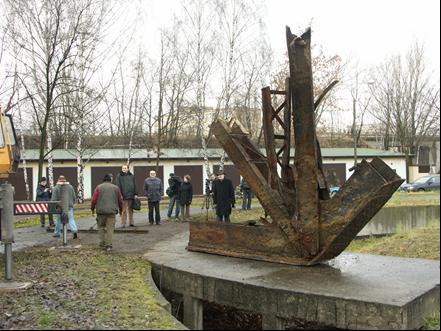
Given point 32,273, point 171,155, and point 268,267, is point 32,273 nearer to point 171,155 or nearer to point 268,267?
point 268,267

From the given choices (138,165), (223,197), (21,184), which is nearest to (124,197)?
(223,197)

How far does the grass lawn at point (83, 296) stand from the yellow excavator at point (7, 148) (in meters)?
1.84

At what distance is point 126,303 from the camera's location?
20.0 feet

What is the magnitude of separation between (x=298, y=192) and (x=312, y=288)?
63.5 inches

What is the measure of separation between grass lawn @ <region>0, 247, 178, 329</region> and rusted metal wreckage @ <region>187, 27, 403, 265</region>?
190 centimetres

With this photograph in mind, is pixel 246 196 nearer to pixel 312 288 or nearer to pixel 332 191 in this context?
pixel 332 191

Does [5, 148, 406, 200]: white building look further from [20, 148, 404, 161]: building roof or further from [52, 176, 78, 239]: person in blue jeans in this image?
[52, 176, 78, 239]: person in blue jeans

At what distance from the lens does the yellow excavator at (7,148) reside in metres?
9.38

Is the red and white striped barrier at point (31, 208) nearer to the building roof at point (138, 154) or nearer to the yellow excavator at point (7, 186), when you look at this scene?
the yellow excavator at point (7, 186)

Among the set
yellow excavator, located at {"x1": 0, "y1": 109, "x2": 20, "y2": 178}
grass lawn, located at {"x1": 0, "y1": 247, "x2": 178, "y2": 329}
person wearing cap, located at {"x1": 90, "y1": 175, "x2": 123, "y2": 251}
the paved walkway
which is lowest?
the paved walkway

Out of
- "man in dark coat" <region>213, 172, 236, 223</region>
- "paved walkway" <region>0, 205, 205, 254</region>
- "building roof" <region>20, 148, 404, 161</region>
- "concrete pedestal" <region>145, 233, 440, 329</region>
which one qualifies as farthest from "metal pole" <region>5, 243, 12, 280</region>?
"building roof" <region>20, 148, 404, 161</region>

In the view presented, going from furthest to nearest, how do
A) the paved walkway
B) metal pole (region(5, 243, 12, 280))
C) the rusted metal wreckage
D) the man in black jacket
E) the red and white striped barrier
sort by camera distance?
1. the man in black jacket
2. the paved walkway
3. the red and white striped barrier
4. metal pole (region(5, 243, 12, 280))
5. the rusted metal wreckage

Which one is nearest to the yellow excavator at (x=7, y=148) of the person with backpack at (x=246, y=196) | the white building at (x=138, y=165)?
the person with backpack at (x=246, y=196)

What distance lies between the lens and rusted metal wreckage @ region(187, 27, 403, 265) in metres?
6.77
